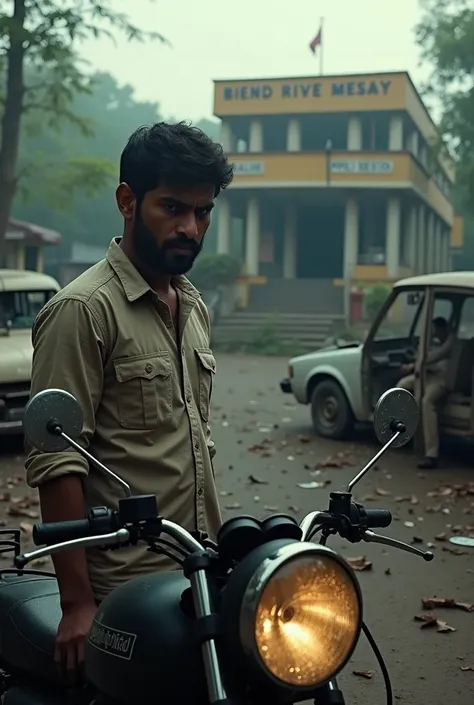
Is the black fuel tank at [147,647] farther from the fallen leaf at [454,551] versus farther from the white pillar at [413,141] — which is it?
the white pillar at [413,141]

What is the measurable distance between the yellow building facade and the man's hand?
3302 centimetres

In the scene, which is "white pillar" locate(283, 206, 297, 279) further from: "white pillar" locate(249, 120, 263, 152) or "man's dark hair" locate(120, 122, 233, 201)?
"man's dark hair" locate(120, 122, 233, 201)

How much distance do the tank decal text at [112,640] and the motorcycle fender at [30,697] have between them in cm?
43

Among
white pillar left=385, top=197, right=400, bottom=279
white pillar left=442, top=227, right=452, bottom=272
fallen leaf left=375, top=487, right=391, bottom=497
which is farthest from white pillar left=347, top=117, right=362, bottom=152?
fallen leaf left=375, top=487, right=391, bottom=497

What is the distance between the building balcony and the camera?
35062 millimetres

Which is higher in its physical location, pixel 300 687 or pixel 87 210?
pixel 87 210

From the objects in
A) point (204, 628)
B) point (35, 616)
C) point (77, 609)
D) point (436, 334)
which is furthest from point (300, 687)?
point (436, 334)

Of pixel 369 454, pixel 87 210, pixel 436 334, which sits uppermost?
pixel 87 210

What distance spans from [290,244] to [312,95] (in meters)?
5.82

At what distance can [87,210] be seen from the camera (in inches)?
2203

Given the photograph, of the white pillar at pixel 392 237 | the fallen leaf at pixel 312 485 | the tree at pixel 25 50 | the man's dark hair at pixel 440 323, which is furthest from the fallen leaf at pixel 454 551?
the white pillar at pixel 392 237

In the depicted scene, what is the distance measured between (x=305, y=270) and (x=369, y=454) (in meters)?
31.6

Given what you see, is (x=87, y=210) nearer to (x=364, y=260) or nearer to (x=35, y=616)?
(x=364, y=260)

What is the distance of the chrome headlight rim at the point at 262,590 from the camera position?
1681 millimetres
